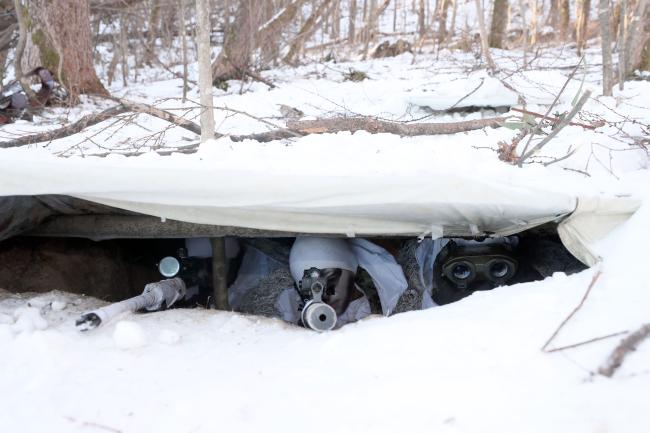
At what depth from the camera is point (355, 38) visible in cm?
1534

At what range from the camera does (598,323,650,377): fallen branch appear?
5.01 feet

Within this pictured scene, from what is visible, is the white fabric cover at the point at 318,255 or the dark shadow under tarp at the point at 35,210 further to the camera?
the white fabric cover at the point at 318,255

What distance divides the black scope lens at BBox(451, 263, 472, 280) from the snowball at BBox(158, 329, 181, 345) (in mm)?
1794

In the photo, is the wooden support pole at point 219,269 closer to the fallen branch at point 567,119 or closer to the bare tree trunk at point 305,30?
the fallen branch at point 567,119

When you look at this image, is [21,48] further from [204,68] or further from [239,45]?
[204,68]

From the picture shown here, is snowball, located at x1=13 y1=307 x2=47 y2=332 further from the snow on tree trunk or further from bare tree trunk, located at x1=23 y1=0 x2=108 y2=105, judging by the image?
the snow on tree trunk

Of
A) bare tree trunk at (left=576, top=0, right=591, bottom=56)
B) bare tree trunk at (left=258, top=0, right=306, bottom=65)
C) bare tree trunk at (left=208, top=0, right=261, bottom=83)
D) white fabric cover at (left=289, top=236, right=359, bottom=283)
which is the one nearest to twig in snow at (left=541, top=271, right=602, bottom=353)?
white fabric cover at (left=289, top=236, right=359, bottom=283)

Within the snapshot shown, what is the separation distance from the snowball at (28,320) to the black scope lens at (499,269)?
2397mm

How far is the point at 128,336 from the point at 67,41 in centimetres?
692

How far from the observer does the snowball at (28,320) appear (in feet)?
7.13

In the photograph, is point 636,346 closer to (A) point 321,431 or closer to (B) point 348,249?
(A) point 321,431

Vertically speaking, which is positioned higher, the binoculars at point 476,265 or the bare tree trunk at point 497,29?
the bare tree trunk at point 497,29

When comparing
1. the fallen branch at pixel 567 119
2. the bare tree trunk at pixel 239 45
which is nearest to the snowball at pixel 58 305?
the fallen branch at pixel 567 119

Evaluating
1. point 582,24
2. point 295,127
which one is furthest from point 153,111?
point 582,24
